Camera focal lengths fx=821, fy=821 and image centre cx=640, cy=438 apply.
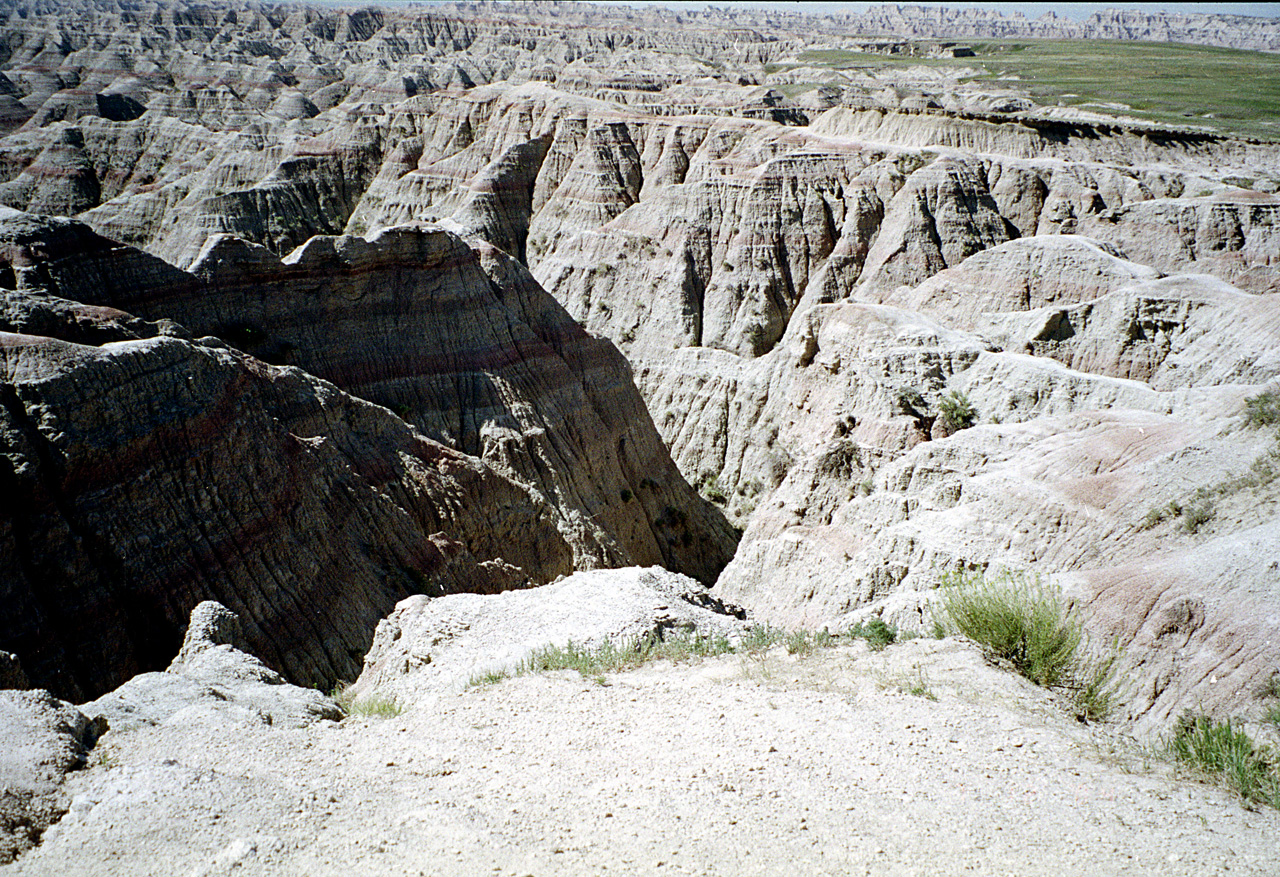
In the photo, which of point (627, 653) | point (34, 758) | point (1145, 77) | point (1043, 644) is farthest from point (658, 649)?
point (1145, 77)

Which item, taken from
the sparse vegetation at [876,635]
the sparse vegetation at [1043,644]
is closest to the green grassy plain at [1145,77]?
the sparse vegetation at [1043,644]

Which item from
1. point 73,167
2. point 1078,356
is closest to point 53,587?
point 1078,356

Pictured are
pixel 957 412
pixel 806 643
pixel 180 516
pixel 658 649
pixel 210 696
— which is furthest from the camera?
pixel 957 412

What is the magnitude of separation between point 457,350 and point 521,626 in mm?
16096

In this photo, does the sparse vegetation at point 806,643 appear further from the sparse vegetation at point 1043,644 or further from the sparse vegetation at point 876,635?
the sparse vegetation at point 1043,644

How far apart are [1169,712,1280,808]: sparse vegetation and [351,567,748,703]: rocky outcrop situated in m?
5.48

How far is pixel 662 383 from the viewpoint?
45.9 metres

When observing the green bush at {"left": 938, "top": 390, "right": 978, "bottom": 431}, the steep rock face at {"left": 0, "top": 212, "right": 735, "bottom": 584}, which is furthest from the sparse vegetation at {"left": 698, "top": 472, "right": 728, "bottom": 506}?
the green bush at {"left": 938, "top": 390, "right": 978, "bottom": 431}

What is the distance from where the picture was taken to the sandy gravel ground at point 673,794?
636 cm

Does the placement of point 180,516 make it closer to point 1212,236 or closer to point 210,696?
point 210,696

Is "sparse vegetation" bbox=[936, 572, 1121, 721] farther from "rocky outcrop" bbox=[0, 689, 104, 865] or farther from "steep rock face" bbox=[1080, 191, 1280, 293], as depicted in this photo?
"steep rock face" bbox=[1080, 191, 1280, 293]

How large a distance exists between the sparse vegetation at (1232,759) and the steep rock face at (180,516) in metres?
13.0

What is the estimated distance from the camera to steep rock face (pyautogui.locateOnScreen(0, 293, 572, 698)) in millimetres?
12656

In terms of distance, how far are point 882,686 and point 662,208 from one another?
Result: 1965 inches
